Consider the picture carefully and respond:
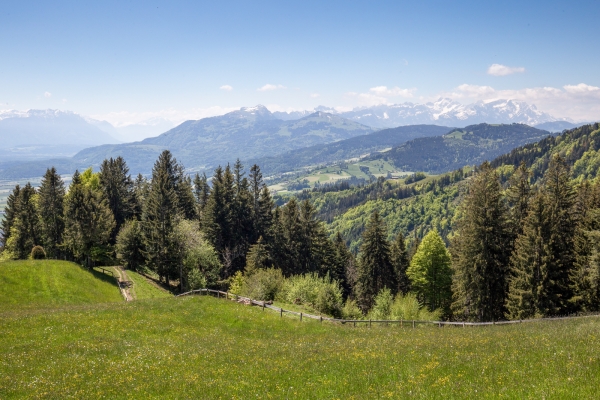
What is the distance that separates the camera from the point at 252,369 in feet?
60.5

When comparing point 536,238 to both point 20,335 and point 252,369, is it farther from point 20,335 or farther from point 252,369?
point 20,335

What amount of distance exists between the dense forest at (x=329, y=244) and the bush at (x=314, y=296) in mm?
186

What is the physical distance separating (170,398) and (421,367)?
11.3 metres

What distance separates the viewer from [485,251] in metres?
42.8

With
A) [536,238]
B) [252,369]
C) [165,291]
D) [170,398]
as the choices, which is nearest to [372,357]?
[252,369]

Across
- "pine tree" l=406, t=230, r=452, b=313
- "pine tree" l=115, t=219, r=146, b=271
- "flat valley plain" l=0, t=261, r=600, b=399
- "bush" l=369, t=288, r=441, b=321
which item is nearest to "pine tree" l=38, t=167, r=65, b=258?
"pine tree" l=115, t=219, r=146, b=271

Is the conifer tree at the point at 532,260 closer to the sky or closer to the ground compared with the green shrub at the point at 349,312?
closer to the sky

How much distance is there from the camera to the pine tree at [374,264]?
2496 inches

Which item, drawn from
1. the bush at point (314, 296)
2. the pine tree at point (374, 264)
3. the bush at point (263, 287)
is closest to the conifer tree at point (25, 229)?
the bush at point (263, 287)

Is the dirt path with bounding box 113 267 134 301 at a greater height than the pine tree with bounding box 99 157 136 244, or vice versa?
the pine tree with bounding box 99 157 136 244

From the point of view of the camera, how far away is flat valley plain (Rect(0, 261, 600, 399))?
44.9ft

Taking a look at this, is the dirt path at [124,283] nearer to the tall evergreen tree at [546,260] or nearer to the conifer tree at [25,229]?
the conifer tree at [25,229]

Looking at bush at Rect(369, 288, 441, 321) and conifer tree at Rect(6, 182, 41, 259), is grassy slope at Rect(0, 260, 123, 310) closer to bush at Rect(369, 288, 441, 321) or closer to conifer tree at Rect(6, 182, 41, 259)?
conifer tree at Rect(6, 182, 41, 259)

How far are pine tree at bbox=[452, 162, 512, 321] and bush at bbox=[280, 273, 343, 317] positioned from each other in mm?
16359
